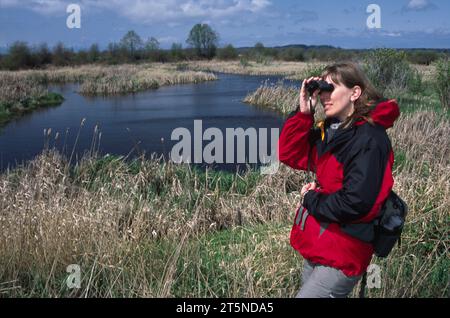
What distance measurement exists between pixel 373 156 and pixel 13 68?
1644 inches

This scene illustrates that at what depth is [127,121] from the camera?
17.5 m

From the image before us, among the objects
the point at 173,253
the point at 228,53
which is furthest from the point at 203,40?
the point at 173,253

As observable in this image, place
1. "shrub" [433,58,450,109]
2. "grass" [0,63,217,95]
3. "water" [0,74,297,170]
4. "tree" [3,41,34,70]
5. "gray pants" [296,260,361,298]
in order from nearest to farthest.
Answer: "gray pants" [296,260,361,298] < "water" [0,74,297,170] < "shrub" [433,58,450,109] < "grass" [0,63,217,95] < "tree" [3,41,34,70]

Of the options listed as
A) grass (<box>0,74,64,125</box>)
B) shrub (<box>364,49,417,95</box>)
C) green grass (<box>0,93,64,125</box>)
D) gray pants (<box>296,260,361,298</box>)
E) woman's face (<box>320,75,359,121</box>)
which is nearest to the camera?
gray pants (<box>296,260,361,298</box>)

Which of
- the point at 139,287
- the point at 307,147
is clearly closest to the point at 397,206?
the point at 307,147

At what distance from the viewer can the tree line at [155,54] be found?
38.8 m

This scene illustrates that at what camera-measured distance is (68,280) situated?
2.77 meters

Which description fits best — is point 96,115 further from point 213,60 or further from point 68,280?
point 213,60

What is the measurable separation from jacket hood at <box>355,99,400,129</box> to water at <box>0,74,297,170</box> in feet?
25.3

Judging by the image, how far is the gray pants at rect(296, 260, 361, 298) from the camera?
185cm

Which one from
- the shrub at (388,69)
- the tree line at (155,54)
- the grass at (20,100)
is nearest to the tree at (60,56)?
the tree line at (155,54)

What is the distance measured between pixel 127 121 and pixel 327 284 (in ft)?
53.2

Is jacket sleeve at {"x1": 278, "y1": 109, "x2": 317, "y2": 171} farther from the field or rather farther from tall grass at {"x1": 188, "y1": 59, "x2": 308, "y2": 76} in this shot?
tall grass at {"x1": 188, "y1": 59, "x2": 308, "y2": 76}

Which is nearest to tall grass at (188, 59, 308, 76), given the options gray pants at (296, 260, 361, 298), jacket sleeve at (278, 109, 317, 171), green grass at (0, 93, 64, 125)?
green grass at (0, 93, 64, 125)
